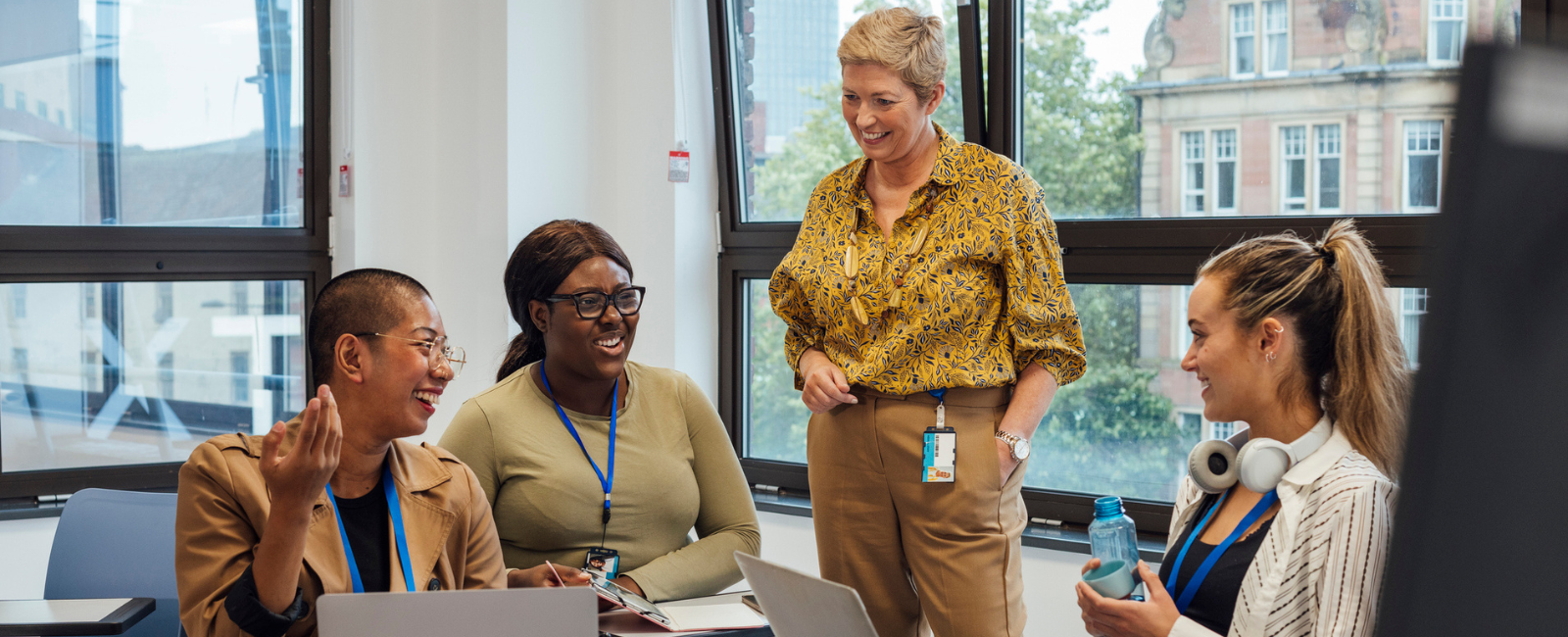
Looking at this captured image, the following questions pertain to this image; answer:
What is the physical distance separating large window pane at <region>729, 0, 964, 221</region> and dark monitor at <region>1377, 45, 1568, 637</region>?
3651 millimetres

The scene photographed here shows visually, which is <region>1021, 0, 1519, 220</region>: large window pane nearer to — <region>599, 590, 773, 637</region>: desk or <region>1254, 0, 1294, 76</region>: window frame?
<region>1254, 0, 1294, 76</region>: window frame

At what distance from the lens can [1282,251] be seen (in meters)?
1.48

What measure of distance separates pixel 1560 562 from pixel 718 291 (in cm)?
389

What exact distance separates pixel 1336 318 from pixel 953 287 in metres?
0.71

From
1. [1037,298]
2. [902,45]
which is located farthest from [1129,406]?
[902,45]

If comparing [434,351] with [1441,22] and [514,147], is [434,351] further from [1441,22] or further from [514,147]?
[1441,22]

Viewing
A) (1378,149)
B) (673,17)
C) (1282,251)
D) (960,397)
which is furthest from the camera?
(673,17)

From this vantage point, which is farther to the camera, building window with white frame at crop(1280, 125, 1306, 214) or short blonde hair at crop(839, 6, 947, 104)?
building window with white frame at crop(1280, 125, 1306, 214)

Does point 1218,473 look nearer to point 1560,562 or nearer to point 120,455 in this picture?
point 1560,562

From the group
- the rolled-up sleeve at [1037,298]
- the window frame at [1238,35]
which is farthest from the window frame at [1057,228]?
the rolled-up sleeve at [1037,298]

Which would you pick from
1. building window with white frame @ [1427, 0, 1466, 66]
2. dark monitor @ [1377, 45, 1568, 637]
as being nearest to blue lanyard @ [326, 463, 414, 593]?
dark monitor @ [1377, 45, 1568, 637]

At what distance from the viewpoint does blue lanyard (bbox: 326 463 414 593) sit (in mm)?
1630

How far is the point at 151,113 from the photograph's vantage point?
3.73 metres

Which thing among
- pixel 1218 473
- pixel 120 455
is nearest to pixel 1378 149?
pixel 1218 473
